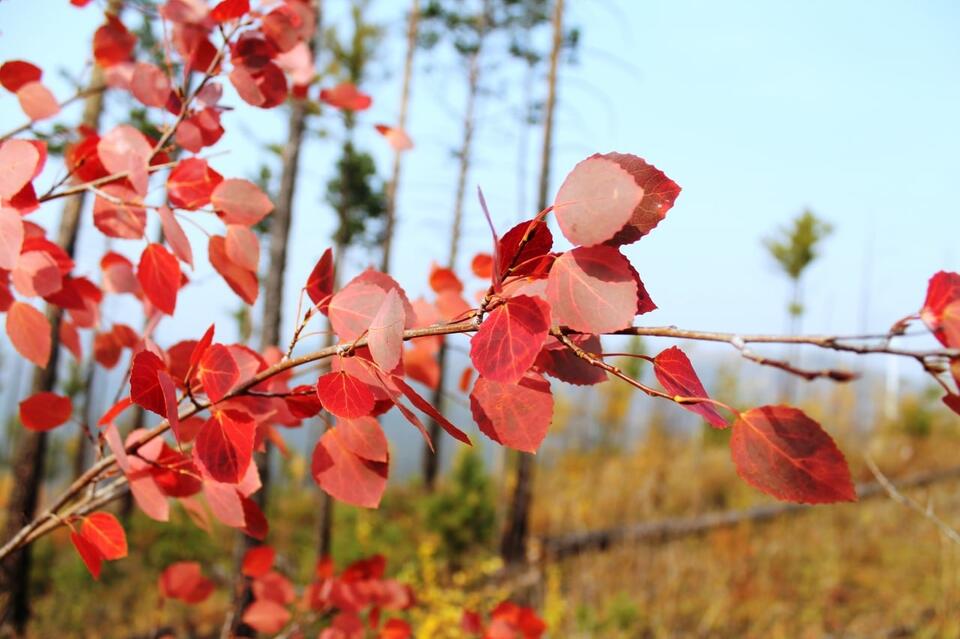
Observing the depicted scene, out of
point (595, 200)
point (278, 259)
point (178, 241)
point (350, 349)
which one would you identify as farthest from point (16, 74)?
point (278, 259)

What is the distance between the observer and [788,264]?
11.0m

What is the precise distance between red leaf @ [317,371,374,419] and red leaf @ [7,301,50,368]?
0.35m

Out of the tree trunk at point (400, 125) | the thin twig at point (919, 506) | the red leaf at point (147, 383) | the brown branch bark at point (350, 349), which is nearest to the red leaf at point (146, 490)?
the brown branch bark at point (350, 349)

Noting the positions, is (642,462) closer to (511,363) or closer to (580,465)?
(580,465)

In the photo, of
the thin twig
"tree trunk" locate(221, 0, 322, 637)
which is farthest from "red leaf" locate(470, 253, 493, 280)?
"tree trunk" locate(221, 0, 322, 637)

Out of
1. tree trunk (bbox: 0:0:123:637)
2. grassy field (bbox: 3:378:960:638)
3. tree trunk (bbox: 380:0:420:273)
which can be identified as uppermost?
tree trunk (bbox: 380:0:420:273)

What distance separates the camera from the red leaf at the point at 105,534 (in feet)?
1.48

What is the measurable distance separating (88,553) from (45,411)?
17 cm

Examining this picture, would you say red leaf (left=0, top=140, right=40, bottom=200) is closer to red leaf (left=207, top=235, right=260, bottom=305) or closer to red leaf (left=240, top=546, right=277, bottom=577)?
red leaf (left=207, top=235, right=260, bottom=305)

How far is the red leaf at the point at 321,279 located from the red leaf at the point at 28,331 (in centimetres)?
26

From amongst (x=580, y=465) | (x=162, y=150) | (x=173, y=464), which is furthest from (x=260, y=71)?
(x=580, y=465)

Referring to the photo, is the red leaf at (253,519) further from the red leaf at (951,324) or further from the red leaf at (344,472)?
the red leaf at (951,324)

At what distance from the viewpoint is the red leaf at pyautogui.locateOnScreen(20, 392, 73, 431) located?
534mm

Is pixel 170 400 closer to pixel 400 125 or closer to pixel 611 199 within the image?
pixel 611 199
